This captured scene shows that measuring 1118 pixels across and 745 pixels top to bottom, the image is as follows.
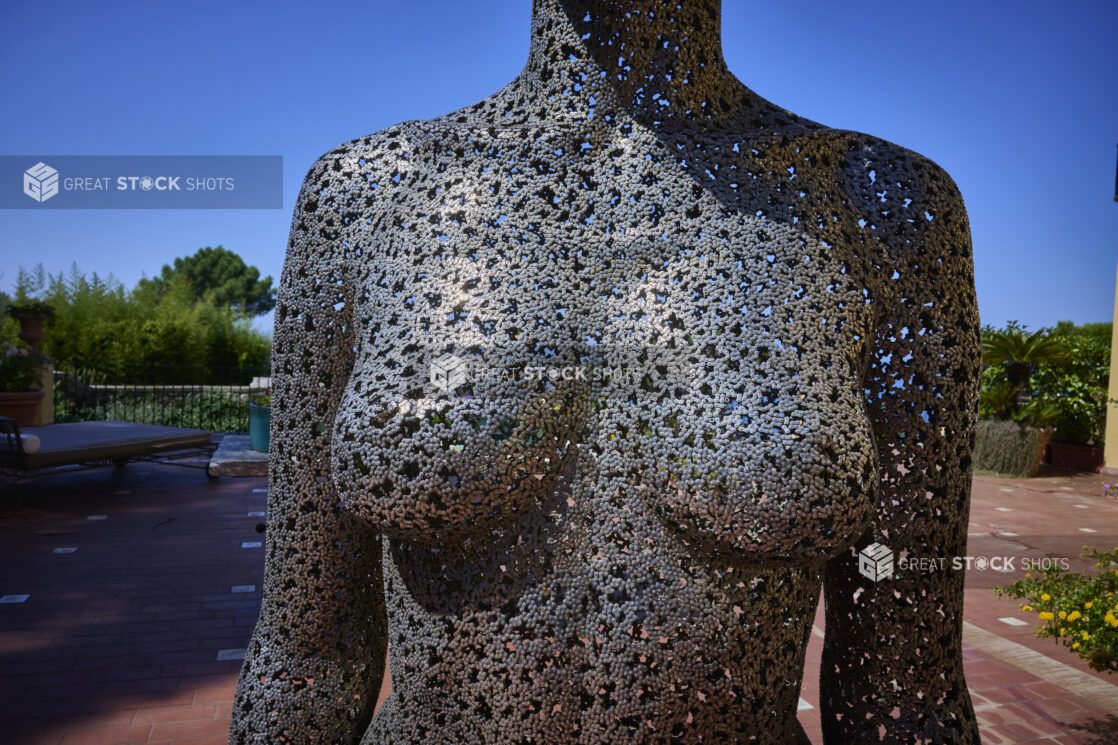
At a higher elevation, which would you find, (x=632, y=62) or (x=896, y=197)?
(x=632, y=62)

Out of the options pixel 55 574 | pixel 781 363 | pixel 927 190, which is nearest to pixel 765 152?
pixel 927 190

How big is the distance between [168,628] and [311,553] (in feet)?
14.4

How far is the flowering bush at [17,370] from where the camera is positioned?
33.3ft

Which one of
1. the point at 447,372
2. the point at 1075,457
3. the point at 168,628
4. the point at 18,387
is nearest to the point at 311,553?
the point at 447,372

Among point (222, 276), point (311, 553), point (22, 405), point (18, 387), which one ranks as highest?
point (222, 276)

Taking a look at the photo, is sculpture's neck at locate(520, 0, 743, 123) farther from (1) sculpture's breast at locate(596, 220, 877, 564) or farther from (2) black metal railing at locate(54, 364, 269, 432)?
(2) black metal railing at locate(54, 364, 269, 432)

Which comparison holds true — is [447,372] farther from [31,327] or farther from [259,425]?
[31,327]

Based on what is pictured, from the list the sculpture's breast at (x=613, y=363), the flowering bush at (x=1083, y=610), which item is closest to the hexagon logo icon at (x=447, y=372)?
the sculpture's breast at (x=613, y=363)

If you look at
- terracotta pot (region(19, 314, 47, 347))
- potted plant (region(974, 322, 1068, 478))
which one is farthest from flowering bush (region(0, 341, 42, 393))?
potted plant (region(974, 322, 1068, 478))

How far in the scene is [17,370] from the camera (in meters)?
10.3

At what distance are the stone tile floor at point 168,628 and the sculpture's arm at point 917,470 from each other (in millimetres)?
2604

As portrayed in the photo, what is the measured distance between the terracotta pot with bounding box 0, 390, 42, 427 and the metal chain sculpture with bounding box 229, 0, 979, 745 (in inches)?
433

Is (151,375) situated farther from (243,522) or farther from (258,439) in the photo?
(243,522)

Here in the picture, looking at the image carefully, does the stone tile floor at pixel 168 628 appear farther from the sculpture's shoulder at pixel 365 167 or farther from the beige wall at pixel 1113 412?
the beige wall at pixel 1113 412
